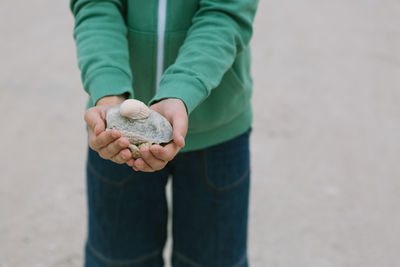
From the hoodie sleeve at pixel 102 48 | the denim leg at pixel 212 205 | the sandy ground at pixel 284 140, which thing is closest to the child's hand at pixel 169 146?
the hoodie sleeve at pixel 102 48

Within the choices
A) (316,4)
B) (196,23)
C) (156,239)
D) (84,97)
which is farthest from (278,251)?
(316,4)

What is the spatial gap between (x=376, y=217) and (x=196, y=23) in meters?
1.37

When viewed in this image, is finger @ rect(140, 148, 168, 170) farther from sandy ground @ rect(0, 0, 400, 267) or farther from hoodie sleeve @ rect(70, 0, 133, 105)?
sandy ground @ rect(0, 0, 400, 267)

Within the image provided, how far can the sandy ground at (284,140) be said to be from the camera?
6.15 ft

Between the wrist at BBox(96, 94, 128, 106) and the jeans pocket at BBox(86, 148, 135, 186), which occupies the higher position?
the wrist at BBox(96, 94, 128, 106)

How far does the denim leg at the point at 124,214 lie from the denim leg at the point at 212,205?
46 millimetres

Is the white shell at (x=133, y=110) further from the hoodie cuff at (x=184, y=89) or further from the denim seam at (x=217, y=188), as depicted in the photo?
the denim seam at (x=217, y=188)

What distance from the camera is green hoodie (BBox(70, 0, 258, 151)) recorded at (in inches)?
35.3

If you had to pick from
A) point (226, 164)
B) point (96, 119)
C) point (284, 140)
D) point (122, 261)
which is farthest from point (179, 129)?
point (284, 140)

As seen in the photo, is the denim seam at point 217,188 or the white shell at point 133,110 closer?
the white shell at point 133,110

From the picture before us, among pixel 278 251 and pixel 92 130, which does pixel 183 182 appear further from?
pixel 278 251

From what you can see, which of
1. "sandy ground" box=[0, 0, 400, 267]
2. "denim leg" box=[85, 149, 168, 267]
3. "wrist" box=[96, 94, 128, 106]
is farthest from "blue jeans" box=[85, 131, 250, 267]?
"sandy ground" box=[0, 0, 400, 267]

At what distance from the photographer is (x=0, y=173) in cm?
216

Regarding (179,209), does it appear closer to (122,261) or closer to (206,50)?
(122,261)
